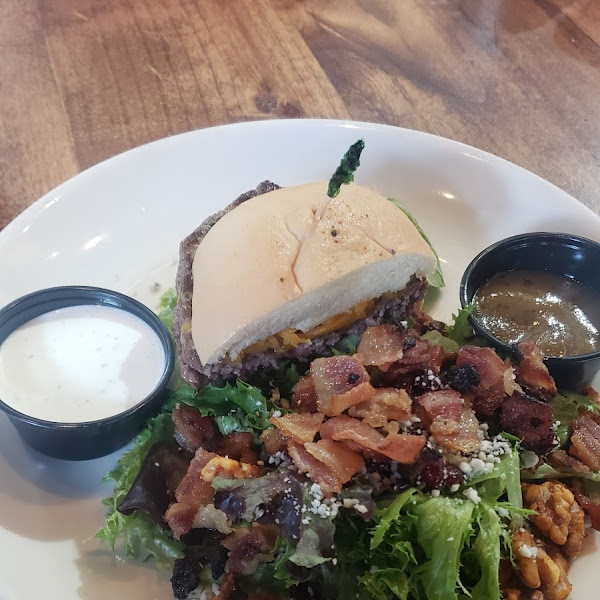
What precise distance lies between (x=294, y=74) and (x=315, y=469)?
2.94m

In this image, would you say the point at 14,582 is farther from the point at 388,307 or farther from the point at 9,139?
the point at 9,139

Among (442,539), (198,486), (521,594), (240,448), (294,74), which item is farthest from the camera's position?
(294,74)

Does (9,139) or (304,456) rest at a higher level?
(304,456)

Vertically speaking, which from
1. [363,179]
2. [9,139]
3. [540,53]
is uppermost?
[540,53]

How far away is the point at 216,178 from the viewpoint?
3281 millimetres

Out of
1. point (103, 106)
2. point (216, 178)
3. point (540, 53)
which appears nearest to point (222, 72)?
point (103, 106)

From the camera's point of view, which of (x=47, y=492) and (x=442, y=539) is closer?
(x=442, y=539)

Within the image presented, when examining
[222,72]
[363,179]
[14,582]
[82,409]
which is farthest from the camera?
[222,72]

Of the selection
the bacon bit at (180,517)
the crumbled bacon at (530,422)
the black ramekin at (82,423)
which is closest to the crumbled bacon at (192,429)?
the black ramekin at (82,423)

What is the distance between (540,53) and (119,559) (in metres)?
4.07

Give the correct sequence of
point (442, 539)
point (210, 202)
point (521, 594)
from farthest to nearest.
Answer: point (210, 202)
point (521, 594)
point (442, 539)

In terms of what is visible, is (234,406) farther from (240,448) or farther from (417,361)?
(417,361)

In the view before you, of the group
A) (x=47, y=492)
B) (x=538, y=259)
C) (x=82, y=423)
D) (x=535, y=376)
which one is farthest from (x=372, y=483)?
(x=538, y=259)

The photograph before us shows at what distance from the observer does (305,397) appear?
2.18 m
